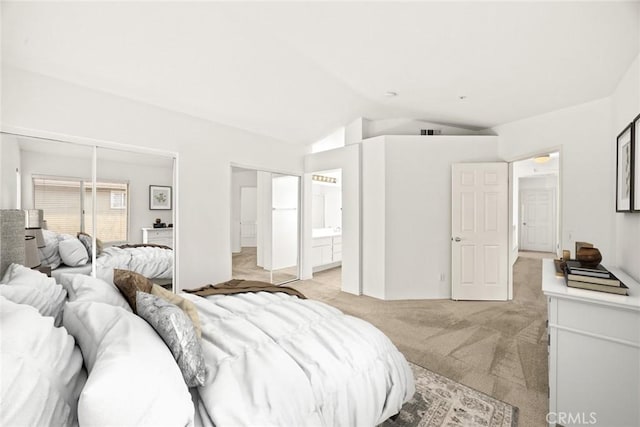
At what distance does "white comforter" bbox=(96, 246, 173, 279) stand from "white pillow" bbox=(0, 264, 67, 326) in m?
1.32

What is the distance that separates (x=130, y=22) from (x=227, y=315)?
8.17 feet

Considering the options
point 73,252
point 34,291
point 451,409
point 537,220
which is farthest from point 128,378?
point 537,220

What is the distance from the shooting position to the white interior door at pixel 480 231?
13.7ft

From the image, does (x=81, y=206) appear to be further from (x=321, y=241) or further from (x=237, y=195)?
(x=321, y=241)

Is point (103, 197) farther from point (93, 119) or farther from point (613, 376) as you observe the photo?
point (613, 376)

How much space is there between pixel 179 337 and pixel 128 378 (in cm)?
34

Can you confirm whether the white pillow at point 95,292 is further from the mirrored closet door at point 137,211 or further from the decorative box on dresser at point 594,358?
the decorative box on dresser at point 594,358

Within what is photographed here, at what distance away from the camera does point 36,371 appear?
2.96 ft

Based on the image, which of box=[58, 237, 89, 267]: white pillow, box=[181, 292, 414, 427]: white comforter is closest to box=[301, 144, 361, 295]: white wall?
box=[181, 292, 414, 427]: white comforter

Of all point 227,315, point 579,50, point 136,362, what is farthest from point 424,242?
point 136,362

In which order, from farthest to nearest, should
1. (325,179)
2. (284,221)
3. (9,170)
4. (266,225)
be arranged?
1. (325,179)
2. (284,221)
3. (266,225)
4. (9,170)

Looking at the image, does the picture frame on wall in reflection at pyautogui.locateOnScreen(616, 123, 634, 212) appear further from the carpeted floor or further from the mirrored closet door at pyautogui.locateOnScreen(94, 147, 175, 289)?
the mirrored closet door at pyautogui.locateOnScreen(94, 147, 175, 289)

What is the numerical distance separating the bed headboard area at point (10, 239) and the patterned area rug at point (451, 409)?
8.65 feet

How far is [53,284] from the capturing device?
1712 mm
